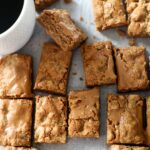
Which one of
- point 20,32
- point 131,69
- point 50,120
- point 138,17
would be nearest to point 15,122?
point 50,120

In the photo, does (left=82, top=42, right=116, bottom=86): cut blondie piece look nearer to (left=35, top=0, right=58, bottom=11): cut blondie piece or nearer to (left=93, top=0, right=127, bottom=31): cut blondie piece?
(left=93, top=0, right=127, bottom=31): cut blondie piece

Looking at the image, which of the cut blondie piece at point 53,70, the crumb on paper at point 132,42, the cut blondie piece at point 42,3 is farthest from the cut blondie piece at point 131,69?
the cut blondie piece at point 42,3

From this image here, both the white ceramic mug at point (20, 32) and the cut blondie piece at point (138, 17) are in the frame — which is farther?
the cut blondie piece at point (138, 17)

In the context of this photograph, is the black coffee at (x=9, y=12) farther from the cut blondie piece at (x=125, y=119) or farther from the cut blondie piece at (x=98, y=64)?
the cut blondie piece at (x=125, y=119)

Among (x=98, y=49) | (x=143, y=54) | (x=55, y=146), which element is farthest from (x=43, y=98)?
(x=143, y=54)

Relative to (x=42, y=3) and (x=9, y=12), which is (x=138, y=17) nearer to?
(x=42, y=3)
